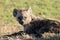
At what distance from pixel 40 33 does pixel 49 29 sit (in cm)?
32

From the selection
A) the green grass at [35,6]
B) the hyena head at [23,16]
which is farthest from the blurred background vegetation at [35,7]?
the hyena head at [23,16]

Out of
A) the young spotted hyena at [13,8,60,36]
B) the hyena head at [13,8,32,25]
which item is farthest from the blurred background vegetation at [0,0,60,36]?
the young spotted hyena at [13,8,60,36]

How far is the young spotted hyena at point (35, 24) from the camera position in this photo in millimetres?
9492

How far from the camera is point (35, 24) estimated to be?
9.83m

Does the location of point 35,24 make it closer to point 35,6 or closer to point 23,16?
point 23,16

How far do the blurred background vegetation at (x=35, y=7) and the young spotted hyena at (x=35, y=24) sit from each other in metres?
4.60

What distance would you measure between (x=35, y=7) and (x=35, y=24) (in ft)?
24.3

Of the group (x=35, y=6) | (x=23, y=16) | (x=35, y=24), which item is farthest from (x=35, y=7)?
(x=35, y=24)

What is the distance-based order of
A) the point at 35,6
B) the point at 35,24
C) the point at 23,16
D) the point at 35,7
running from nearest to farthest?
the point at 35,24 < the point at 23,16 < the point at 35,7 < the point at 35,6

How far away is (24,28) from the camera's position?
9.85 m

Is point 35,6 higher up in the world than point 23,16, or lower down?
higher up

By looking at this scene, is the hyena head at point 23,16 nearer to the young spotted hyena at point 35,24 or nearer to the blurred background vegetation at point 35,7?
the young spotted hyena at point 35,24

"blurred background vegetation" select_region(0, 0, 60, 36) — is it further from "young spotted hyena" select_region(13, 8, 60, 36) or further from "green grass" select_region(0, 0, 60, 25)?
"young spotted hyena" select_region(13, 8, 60, 36)

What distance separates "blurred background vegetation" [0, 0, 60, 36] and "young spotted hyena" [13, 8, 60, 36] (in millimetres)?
4601
